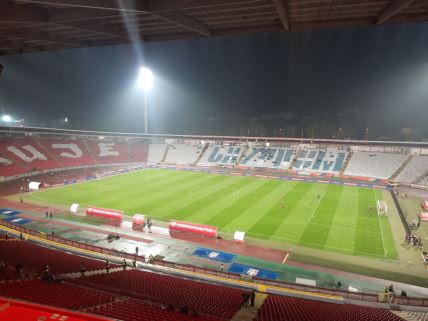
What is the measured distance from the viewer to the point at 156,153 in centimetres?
8219

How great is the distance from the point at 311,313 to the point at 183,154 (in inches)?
2707

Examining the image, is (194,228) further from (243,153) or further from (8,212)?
(243,153)

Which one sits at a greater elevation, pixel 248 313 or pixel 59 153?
pixel 59 153

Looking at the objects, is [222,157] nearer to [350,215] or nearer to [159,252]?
[350,215]

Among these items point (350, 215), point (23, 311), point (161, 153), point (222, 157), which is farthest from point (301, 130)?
point (23, 311)

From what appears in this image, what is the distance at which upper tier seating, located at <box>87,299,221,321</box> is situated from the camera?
913 cm

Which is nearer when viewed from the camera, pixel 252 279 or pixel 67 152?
pixel 252 279

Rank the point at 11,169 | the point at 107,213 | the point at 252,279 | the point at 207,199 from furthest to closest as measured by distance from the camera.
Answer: the point at 11,169 < the point at 207,199 < the point at 107,213 < the point at 252,279

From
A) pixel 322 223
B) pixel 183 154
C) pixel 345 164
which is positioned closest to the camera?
pixel 322 223

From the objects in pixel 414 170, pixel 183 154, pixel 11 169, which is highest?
pixel 183 154

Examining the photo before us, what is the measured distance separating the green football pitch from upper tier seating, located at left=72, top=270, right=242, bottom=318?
1206 centimetres

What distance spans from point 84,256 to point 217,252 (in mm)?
10202

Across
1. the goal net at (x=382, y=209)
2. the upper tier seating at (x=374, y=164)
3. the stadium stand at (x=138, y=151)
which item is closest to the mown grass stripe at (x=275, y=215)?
the goal net at (x=382, y=209)

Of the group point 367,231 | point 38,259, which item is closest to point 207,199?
point 367,231
